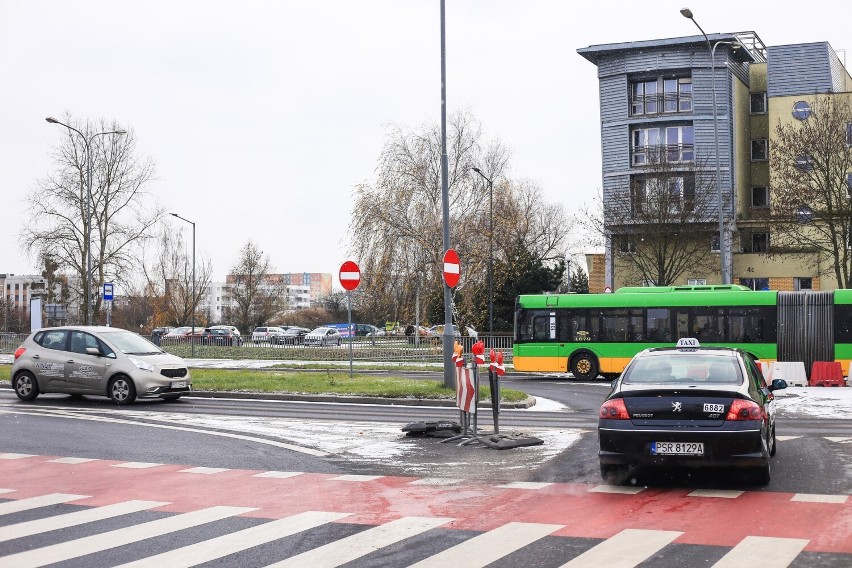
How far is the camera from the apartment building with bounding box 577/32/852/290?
51.3 m

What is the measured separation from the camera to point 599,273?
6103 cm

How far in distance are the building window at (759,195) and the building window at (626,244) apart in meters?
9.39

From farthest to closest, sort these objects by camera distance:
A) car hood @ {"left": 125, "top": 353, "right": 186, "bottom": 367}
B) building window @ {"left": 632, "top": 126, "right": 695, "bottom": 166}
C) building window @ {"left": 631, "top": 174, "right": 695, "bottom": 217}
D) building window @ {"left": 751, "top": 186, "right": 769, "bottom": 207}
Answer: building window @ {"left": 751, "top": 186, "right": 769, "bottom": 207} → building window @ {"left": 632, "top": 126, "right": 695, "bottom": 166} → building window @ {"left": 631, "top": 174, "right": 695, "bottom": 217} → car hood @ {"left": 125, "top": 353, "right": 186, "bottom": 367}

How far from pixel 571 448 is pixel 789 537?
5938 mm

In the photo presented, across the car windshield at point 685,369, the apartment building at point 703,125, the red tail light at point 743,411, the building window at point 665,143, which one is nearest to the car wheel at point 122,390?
the car windshield at point 685,369

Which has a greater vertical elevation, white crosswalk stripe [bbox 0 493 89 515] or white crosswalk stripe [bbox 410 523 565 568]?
white crosswalk stripe [bbox 410 523 565 568]

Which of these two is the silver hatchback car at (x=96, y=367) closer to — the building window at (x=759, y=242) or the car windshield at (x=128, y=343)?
the car windshield at (x=128, y=343)

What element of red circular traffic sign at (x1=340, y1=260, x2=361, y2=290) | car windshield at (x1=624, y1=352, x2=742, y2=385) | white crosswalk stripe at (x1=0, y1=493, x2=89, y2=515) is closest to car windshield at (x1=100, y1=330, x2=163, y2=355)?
red circular traffic sign at (x1=340, y1=260, x2=361, y2=290)

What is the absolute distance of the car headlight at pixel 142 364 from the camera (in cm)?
2053

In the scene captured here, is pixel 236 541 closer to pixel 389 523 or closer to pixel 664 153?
pixel 389 523

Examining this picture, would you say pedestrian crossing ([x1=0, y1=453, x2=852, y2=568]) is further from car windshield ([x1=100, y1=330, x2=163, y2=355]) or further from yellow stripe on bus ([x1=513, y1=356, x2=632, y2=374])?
yellow stripe on bus ([x1=513, y1=356, x2=632, y2=374])

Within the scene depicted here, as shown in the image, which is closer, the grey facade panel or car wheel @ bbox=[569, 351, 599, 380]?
car wheel @ bbox=[569, 351, 599, 380]

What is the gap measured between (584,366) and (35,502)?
904 inches

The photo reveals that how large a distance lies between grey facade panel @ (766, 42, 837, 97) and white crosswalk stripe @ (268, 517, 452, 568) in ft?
164
